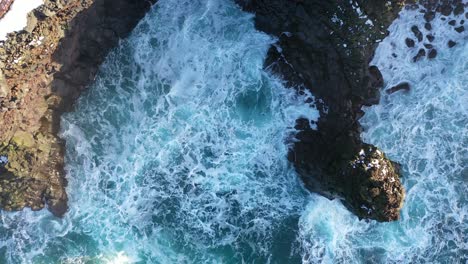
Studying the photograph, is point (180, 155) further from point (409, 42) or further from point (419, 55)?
point (419, 55)

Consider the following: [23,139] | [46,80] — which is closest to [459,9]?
[46,80]

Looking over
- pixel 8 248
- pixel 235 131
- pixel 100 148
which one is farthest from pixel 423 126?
pixel 8 248

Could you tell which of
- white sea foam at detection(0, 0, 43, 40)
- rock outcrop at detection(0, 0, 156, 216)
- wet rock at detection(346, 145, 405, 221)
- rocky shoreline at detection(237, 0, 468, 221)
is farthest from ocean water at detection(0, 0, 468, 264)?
white sea foam at detection(0, 0, 43, 40)

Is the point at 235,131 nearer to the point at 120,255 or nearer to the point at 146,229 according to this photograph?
the point at 146,229

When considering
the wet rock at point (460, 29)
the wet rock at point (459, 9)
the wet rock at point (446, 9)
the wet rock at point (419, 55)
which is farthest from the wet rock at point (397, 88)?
the wet rock at point (459, 9)

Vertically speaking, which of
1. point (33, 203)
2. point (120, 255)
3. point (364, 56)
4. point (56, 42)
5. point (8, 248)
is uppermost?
point (56, 42)

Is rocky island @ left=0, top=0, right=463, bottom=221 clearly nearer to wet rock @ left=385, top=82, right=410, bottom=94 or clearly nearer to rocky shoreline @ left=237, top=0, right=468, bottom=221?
rocky shoreline @ left=237, top=0, right=468, bottom=221
